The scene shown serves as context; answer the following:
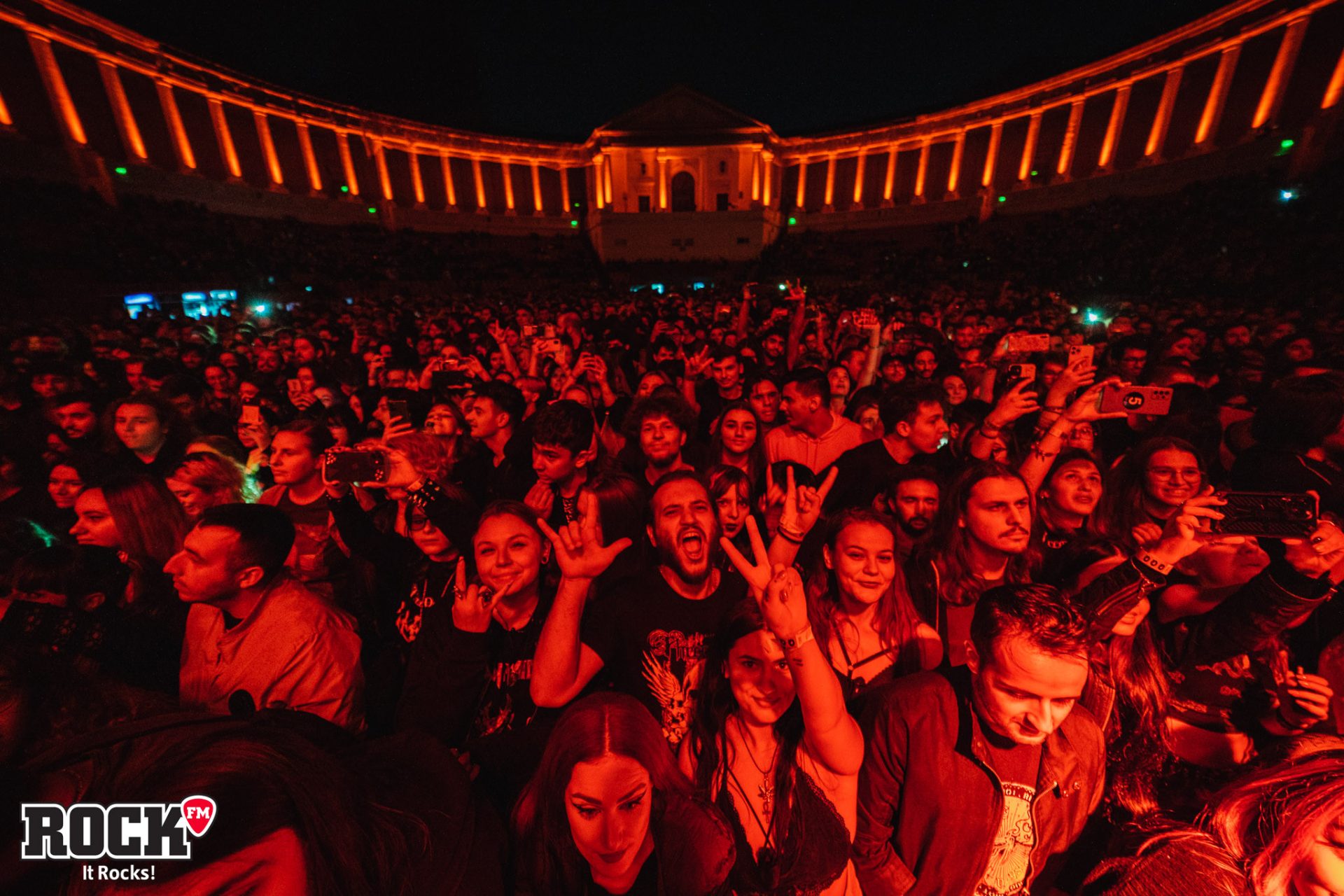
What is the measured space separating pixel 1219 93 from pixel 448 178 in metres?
55.7

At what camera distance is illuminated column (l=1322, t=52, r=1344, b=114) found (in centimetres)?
2655

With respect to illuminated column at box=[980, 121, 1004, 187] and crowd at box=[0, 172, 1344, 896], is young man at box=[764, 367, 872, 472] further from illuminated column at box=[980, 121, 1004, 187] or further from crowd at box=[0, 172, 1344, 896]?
illuminated column at box=[980, 121, 1004, 187]

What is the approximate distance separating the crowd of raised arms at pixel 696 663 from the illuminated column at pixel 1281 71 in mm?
40552

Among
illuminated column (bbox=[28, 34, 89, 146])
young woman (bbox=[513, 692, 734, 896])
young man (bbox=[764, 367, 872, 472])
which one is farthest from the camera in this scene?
illuminated column (bbox=[28, 34, 89, 146])

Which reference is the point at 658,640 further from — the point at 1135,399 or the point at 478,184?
the point at 478,184

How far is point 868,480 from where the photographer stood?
4301mm

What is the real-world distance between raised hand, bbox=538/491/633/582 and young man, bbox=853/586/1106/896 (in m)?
1.20

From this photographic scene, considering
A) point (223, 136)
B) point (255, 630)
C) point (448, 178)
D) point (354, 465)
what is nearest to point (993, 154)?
point (448, 178)

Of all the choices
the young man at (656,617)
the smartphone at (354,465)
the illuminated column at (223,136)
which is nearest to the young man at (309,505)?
the smartphone at (354,465)

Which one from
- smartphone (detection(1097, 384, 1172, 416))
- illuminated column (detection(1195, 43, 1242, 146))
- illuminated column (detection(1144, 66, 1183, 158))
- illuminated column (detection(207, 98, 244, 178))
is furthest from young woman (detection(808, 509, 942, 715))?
illuminated column (detection(207, 98, 244, 178))

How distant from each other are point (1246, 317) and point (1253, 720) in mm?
11617

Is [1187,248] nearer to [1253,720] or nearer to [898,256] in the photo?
[898,256]

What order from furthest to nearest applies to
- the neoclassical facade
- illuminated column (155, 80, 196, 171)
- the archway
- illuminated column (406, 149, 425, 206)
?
the archway
illuminated column (406, 149, 425, 206)
illuminated column (155, 80, 196, 171)
the neoclassical facade

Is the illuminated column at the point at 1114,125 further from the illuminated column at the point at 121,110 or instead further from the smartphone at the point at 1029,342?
the illuminated column at the point at 121,110
